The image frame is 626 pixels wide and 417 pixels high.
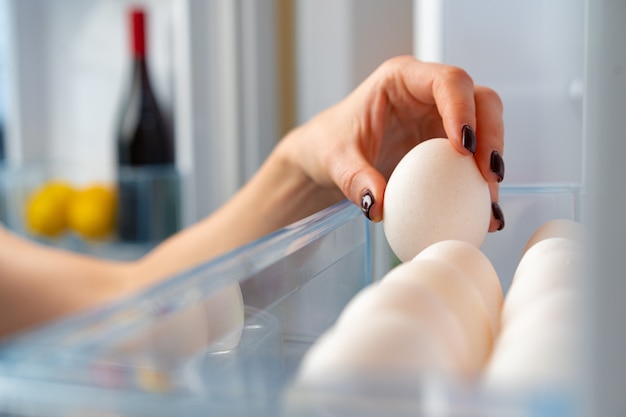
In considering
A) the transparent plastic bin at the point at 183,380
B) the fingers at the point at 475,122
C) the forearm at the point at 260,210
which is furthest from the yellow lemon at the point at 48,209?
the transparent plastic bin at the point at 183,380

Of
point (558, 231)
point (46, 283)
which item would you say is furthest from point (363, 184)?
point (46, 283)

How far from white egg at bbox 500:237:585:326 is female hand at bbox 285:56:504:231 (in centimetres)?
11

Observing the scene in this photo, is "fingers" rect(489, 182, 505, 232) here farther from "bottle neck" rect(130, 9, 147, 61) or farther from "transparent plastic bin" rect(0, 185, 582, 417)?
"bottle neck" rect(130, 9, 147, 61)

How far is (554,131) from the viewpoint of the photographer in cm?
63

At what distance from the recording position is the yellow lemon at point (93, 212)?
118 cm

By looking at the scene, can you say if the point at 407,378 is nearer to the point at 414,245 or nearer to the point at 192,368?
the point at 192,368

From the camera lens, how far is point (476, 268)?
0.29 meters

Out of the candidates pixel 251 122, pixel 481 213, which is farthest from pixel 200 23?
pixel 481 213

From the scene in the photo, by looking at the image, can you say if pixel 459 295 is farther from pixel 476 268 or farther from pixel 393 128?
pixel 393 128

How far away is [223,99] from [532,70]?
2.16ft

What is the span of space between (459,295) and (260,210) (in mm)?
496

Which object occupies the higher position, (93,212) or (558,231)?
(558,231)

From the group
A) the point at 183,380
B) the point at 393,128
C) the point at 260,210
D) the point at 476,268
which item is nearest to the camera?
the point at 183,380

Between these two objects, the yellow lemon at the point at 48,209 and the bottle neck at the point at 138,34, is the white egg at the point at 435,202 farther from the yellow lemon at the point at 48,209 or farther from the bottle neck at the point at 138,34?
the yellow lemon at the point at 48,209
